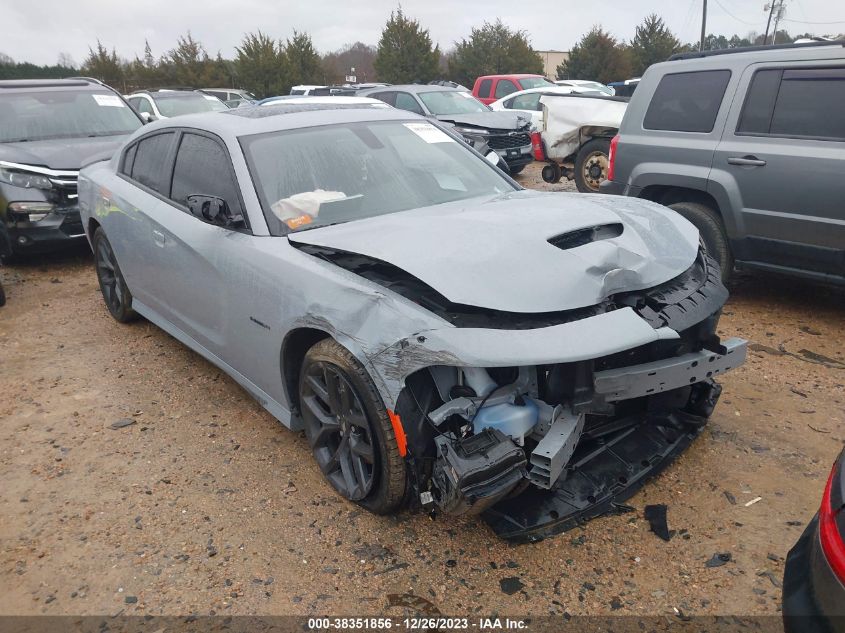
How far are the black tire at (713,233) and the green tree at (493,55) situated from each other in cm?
3483

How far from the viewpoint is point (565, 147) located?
31.3 feet

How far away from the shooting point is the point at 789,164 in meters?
4.51

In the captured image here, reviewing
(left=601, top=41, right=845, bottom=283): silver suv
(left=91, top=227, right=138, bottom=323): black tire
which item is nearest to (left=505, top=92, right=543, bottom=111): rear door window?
(left=601, top=41, right=845, bottom=283): silver suv

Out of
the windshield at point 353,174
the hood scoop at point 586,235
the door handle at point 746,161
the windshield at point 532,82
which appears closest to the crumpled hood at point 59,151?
the windshield at point 353,174

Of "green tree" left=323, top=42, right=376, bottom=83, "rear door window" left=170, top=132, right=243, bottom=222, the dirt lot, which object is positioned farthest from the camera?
"green tree" left=323, top=42, right=376, bottom=83

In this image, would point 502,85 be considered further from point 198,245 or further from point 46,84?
point 198,245

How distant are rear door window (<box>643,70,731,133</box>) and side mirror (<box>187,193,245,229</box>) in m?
3.87

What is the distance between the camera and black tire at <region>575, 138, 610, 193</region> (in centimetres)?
876

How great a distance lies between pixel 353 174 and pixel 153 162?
1.71 metres

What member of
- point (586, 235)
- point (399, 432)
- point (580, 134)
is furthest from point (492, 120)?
point (399, 432)

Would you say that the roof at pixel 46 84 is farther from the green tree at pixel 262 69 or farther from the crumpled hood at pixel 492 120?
the green tree at pixel 262 69

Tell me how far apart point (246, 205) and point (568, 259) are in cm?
167

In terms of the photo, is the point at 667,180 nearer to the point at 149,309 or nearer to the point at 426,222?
the point at 426,222

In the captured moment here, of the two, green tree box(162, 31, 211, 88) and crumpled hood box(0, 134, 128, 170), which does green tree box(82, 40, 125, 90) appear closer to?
green tree box(162, 31, 211, 88)
